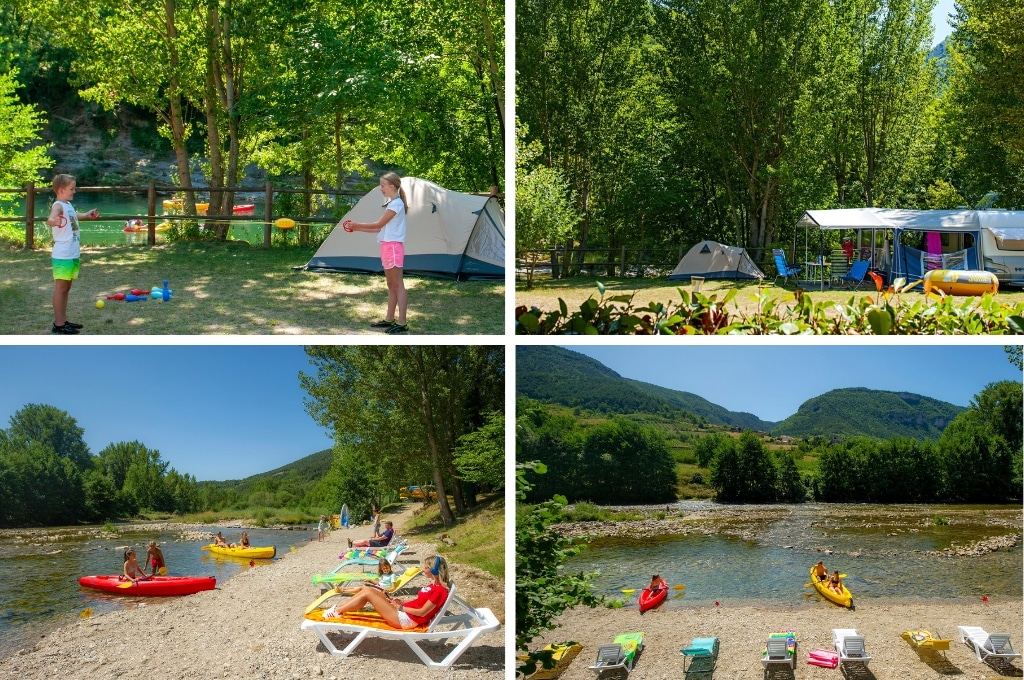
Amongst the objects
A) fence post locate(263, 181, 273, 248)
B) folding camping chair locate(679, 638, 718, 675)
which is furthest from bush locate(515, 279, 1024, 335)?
fence post locate(263, 181, 273, 248)

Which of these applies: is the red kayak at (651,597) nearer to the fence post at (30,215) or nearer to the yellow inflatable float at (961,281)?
the yellow inflatable float at (961,281)

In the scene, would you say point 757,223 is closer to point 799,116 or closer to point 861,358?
point 799,116

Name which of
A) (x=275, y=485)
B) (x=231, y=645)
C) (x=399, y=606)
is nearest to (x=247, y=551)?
(x=275, y=485)

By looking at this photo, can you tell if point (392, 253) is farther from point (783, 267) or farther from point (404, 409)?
point (783, 267)

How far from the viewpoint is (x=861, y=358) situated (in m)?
3.81

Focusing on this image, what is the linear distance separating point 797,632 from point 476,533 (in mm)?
1269

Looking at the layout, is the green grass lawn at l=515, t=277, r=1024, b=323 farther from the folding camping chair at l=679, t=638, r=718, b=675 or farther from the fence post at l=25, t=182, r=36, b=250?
the fence post at l=25, t=182, r=36, b=250

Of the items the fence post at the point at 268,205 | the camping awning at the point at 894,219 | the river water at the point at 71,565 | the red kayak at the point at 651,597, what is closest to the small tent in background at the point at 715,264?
the camping awning at the point at 894,219

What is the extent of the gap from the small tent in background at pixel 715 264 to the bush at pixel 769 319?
1140mm

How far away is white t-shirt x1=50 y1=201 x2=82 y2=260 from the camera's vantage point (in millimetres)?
3260

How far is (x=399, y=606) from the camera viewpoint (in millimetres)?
3219

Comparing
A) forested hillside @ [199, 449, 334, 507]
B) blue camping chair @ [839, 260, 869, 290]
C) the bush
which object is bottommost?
forested hillside @ [199, 449, 334, 507]

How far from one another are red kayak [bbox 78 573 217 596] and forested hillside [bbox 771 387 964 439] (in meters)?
2.43

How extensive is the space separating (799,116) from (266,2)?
121 inches
